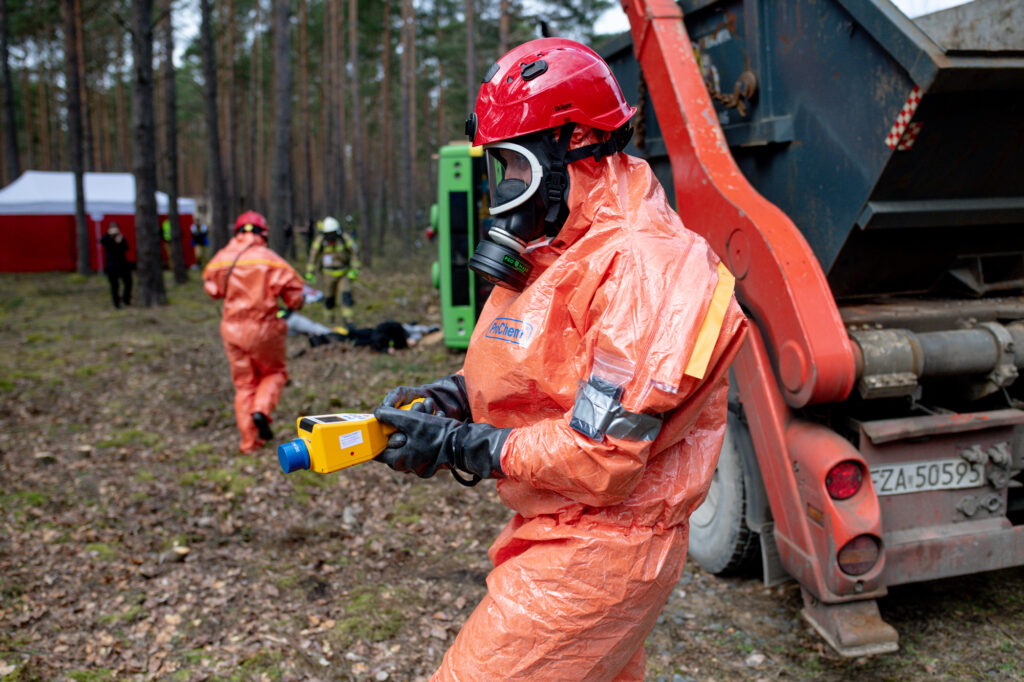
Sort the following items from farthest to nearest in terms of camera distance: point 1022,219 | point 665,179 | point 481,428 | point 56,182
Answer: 1. point 56,182
2. point 665,179
3. point 1022,219
4. point 481,428

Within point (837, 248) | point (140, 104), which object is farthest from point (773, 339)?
point (140, 104)

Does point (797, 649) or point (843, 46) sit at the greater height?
point (843, 46)

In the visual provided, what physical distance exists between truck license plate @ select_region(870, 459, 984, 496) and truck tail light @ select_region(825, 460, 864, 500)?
16 centimetres

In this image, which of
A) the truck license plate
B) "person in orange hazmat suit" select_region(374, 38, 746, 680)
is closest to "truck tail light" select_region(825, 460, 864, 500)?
the truck license plate

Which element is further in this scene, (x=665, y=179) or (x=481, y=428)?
(x=665, y=179)

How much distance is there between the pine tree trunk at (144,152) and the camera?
13.7 metres

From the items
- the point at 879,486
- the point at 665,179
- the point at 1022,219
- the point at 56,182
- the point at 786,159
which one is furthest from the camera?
the point at 56,182

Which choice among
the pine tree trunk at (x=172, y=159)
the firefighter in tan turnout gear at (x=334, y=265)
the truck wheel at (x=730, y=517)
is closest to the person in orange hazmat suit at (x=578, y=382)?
the truck wheel at (x=730, y=517)

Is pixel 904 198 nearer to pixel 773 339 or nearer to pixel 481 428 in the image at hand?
pixel 773 339

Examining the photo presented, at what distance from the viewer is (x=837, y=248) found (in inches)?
128

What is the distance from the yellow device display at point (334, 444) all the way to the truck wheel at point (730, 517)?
2.10 metres

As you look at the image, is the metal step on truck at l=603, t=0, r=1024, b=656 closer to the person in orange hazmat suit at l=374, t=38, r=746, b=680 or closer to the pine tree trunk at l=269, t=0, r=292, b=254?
the person in orange hazmat suit at l=374, t=38, r=746, b=680

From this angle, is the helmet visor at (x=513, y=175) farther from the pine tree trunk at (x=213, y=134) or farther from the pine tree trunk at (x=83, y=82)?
the pine tree trunk at (x=83, y=82)

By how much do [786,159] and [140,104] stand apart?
1353 cm
